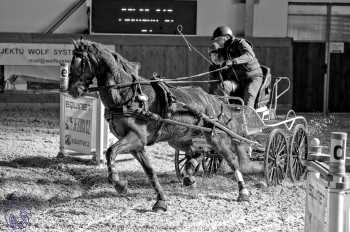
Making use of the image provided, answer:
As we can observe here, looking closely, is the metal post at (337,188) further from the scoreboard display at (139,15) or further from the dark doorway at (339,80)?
the dark doorway at (339,80)

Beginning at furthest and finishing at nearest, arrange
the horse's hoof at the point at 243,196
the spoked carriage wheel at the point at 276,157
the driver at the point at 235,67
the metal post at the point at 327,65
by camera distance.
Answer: the metal post at the point at 327,65 < the driver at the point at 235,67 < the spoked carriage wheel at the point at 276,157 < the horse's hoof at the point at 243,196

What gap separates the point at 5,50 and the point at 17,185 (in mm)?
10784

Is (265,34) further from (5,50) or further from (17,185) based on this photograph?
(17,185)

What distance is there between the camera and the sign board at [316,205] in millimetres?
4582

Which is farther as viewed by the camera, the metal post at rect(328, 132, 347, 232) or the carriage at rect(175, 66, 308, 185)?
the carriage at rect(175, 66, 308, 185)

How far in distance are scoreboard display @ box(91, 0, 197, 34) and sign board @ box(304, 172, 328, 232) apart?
1382 centimetres

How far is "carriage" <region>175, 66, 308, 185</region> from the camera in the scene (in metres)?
8.80

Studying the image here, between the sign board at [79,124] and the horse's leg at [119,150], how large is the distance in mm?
3131

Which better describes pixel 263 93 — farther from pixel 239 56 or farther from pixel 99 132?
pixel 99 132

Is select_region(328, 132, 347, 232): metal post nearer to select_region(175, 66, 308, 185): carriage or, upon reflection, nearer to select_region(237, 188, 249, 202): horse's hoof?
select_region(237, 188, 249, 202): horse's hoof

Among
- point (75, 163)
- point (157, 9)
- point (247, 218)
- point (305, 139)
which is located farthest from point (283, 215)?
point (157, 9)

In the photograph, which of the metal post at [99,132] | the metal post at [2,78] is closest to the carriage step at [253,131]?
the metal post at [99,132]

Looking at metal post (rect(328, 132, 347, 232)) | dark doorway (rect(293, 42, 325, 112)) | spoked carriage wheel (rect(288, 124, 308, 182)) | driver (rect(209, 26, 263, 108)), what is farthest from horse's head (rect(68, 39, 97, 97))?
dark doorway (rect(293, 42, 325, 112))

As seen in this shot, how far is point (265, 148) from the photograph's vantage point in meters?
8.79
